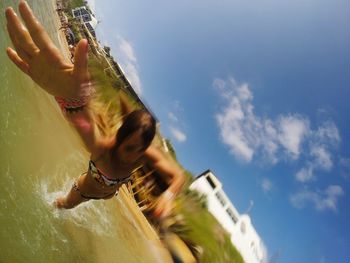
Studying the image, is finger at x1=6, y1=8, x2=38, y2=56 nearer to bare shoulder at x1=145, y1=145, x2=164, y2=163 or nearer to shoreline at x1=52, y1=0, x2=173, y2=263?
shoreline at x1=52, y1=0, x2=173, y2=263

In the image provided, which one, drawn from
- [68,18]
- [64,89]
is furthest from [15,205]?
[68,18]

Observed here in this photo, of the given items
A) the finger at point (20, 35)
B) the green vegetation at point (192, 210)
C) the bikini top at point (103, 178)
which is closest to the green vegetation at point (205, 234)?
the green vegetation at point (192, 210)

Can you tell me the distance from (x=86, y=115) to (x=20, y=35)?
146 millimetres

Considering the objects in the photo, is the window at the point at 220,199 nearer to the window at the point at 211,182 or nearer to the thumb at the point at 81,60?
the window at the point at 211,182

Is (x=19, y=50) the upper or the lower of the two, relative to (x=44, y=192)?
upper

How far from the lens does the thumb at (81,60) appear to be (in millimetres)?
552

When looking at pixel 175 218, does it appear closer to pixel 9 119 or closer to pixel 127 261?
pixel 127 261

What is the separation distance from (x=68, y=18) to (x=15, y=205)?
309 mm

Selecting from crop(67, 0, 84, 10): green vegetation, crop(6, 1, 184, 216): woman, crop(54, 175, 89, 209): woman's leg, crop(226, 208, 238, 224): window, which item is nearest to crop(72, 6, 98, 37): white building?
crop(67, 0, 84, 10): green vegetation

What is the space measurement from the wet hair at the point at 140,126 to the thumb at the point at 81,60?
0.09 metres

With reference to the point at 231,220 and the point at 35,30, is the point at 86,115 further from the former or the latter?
the point at 231,220

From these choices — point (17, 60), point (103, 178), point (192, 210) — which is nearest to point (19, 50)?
point (17, 60)

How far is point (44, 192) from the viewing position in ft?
2.43

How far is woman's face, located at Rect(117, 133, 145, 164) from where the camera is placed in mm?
646
